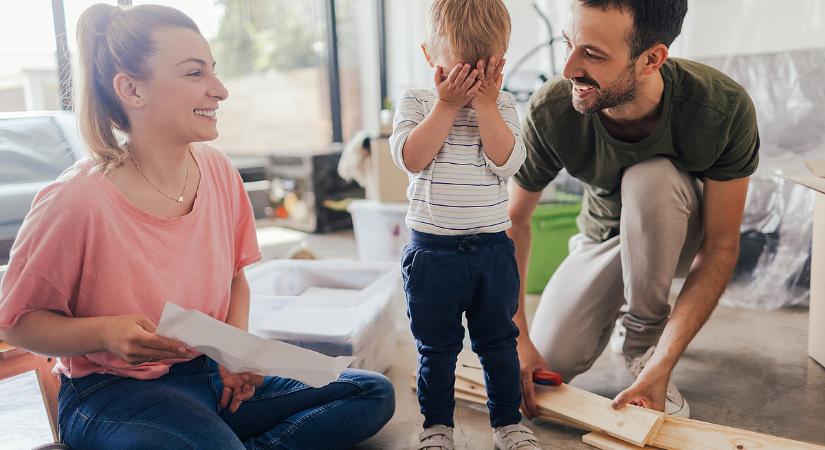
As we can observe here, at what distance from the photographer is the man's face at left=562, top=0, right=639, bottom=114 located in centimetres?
113

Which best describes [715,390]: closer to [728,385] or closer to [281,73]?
[728,385]

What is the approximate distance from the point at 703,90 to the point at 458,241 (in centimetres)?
58

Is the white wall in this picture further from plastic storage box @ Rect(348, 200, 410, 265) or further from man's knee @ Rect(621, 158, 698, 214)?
plastic storage box @ Rect(348, 200, 410, 265)

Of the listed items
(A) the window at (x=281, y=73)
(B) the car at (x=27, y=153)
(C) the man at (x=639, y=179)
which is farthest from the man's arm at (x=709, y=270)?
(A) the window at (x=281, y=73)

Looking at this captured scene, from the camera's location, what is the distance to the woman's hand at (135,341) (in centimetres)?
85

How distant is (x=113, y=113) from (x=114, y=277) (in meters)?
0.25

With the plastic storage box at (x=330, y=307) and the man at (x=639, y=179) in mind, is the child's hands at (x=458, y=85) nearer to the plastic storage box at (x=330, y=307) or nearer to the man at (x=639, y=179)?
the man at (x=639, y=179)

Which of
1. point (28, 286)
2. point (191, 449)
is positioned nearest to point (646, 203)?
point (191, 449)

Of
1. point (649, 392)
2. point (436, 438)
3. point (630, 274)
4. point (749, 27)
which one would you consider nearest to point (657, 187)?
point (630, 274)

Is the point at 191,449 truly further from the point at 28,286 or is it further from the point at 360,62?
the point at 360,62

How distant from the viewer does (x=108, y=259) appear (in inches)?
36.5

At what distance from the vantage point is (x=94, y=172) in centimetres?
94

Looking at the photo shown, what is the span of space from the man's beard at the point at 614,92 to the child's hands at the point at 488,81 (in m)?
0.24

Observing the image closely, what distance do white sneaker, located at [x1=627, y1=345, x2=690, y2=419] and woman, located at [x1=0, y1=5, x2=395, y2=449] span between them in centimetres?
68
